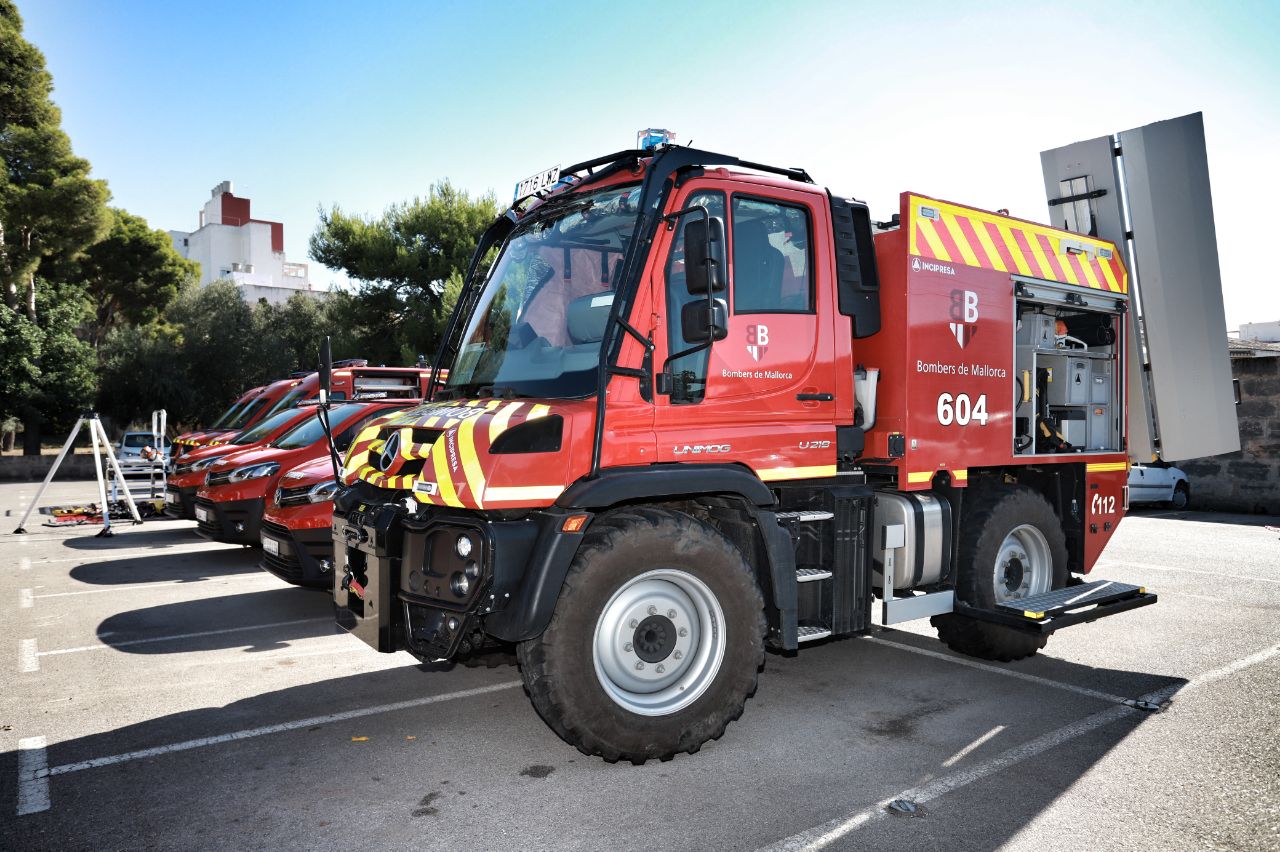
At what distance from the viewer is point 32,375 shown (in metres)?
26.8

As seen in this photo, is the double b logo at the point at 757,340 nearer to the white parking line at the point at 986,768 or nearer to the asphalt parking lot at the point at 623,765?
the asphalt parking lot at the point at 623,765

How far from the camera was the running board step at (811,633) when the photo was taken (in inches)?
191

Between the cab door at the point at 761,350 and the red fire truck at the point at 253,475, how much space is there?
5721 millimetres

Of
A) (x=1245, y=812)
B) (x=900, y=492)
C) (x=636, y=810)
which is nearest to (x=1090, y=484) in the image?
(x=900, y=492)

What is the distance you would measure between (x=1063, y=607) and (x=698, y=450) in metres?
3.03

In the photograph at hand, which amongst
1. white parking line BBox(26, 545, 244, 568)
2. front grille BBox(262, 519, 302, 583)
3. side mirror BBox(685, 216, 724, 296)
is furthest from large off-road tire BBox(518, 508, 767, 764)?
white parking line BBox(26, 545, 244, 568)

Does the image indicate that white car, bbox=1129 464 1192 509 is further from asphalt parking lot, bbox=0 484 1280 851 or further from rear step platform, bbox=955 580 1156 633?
rear step platform, bbox=955 580 1156 633

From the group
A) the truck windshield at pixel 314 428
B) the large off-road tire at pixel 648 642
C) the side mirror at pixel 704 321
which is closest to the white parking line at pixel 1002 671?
the large off-road tire at pixel 648 642

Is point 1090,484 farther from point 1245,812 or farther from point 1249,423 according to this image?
point 1249,423

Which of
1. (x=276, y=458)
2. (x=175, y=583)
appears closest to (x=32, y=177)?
(x=276, y=458)

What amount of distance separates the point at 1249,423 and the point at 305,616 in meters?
19.2

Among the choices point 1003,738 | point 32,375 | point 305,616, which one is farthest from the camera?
point 32,375

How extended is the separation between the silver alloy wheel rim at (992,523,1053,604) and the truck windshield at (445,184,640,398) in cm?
360

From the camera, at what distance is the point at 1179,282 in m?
6.76
